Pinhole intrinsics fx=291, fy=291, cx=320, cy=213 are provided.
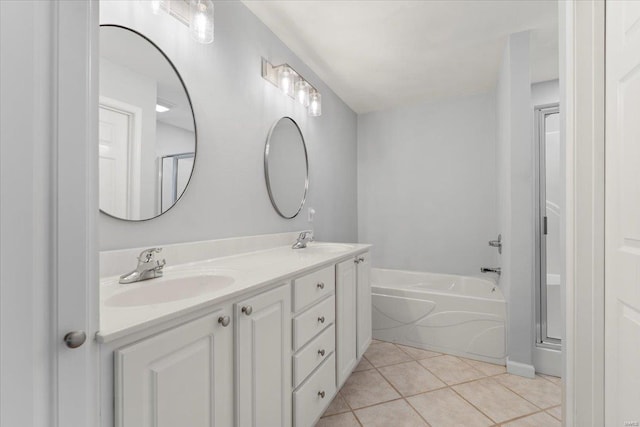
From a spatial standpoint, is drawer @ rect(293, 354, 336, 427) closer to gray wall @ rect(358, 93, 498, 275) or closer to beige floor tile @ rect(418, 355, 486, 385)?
beige floor tile @ rect(418, 355, 486, 385)

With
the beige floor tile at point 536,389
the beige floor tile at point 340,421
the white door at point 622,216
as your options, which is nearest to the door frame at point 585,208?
the white door at point 622,216

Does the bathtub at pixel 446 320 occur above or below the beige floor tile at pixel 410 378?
above

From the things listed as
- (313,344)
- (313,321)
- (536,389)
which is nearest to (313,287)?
(313,321)

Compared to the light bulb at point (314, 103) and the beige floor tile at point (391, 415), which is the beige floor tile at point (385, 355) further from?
the light bulb at point (314, 103)

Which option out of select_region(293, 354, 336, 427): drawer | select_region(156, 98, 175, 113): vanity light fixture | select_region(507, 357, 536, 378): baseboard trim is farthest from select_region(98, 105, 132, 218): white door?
select_region(507, 357, 536, 378): baseboard trim

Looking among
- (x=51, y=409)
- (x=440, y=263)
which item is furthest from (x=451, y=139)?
(x=51, y=409)

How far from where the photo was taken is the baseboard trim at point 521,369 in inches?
80.5

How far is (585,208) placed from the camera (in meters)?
1.05

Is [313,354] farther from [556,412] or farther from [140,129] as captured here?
[556,412]

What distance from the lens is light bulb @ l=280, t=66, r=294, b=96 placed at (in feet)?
6.64

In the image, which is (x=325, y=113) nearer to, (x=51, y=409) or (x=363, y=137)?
(x=363, y=137)

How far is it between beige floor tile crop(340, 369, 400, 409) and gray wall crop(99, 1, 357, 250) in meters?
→ 1.15

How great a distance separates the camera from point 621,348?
3.04 ft

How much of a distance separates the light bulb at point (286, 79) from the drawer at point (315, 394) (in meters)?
1.75
